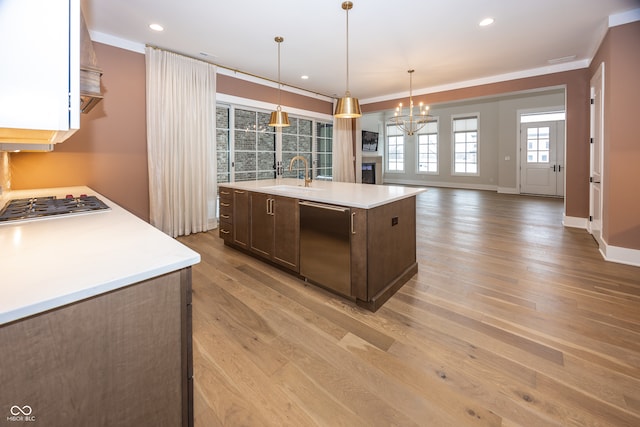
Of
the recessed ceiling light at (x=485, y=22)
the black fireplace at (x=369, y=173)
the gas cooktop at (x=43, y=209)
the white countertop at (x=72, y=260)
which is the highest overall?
the recessed ceiling light at (x=485, y=22)

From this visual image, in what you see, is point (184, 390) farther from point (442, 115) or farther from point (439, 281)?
point (442, 115)

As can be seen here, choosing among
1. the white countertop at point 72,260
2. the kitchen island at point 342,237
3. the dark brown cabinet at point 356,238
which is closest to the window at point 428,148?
the kitchen island at point 342,237

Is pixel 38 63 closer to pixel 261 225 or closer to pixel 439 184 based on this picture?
pixel 261 225

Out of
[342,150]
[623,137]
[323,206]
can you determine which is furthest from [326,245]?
[342,150]

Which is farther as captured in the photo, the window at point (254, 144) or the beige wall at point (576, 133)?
the window at point (254, 144)

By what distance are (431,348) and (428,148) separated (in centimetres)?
1051

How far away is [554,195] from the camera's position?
8.35 m

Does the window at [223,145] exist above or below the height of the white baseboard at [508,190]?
above

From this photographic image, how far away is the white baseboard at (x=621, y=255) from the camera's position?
3176mm

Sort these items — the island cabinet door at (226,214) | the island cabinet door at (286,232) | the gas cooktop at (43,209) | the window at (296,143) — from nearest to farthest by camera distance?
the gas cooktop at (43,209)
the island cabinet door at (286,232)
the island cabinet door at (226,214)
the window at (296,143)

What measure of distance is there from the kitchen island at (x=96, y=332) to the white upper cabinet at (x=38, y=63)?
15.9 inches

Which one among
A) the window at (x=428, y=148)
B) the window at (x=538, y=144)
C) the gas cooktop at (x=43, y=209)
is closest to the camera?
the gas cooktop at (x=43, y=209)

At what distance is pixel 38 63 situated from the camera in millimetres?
726

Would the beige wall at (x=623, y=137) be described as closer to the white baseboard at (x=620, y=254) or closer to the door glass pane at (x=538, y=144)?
the white baseboard at (x=620, y=254)
